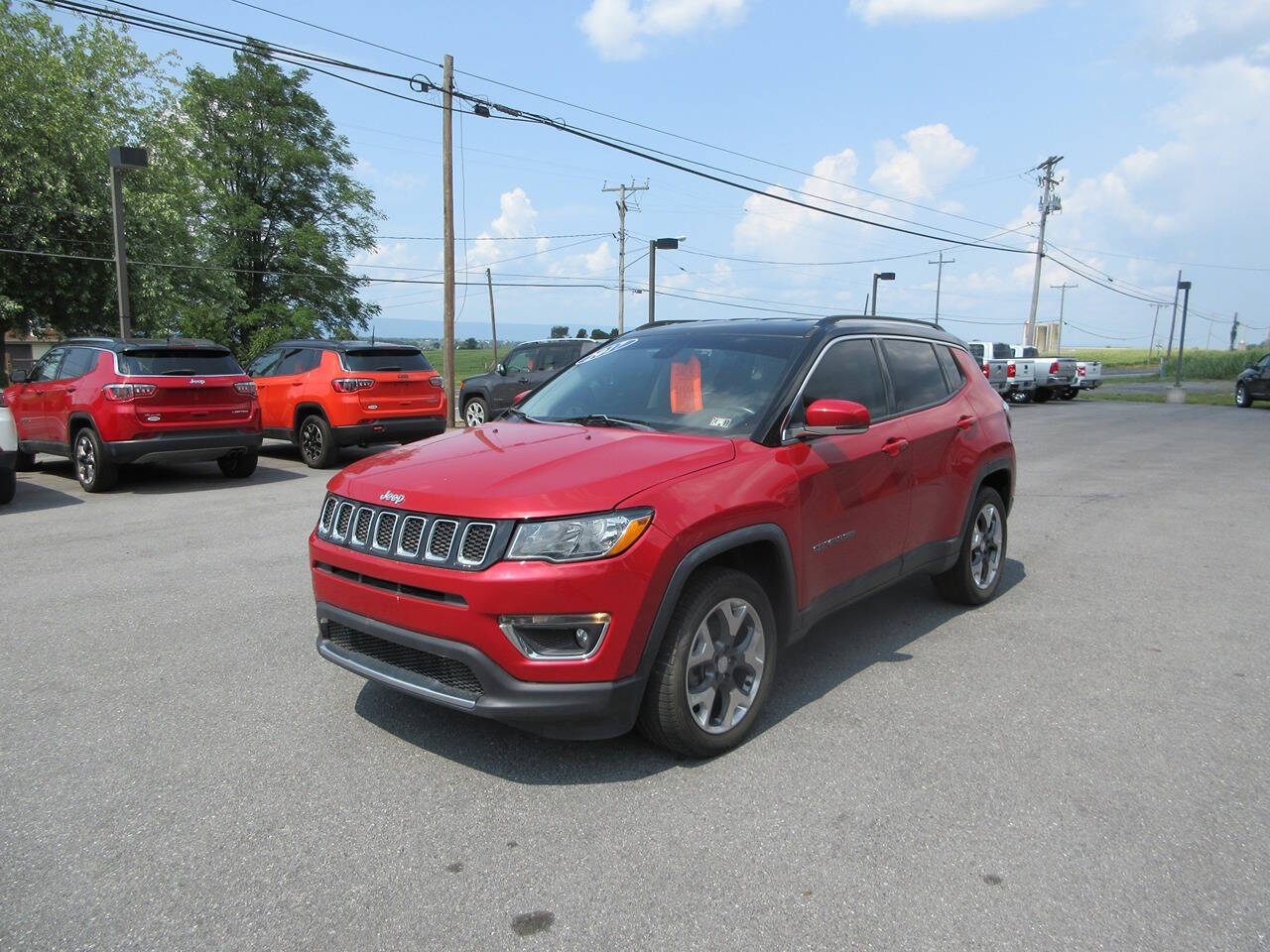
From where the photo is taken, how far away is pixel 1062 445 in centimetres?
1623

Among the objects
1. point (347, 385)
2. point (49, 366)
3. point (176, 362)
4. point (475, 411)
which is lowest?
point (475, 411)

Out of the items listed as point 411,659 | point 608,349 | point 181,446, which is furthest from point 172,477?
point 411,659

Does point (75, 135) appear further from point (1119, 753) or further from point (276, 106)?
point (1119, 753)

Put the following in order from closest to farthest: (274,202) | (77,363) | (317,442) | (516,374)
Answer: (77,363) → (317,442) → (516,374) → (274,202)

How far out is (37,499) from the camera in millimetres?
9930

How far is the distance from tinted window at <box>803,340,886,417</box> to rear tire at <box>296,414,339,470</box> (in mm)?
8954

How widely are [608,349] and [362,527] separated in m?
2.02

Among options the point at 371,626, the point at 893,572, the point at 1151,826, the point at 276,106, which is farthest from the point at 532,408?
the point at 276,106

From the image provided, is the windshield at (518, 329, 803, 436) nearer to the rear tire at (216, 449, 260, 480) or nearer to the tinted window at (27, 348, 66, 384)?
the rear tire at (216, 449, 260, 480)

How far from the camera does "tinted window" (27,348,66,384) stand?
11188mm

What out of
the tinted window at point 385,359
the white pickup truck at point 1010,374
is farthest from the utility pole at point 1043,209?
the tinted window at point 385,359

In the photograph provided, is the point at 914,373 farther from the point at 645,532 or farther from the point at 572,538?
the point at 572,538

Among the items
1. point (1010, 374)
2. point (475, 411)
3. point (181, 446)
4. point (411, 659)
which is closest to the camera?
point (411, 659)

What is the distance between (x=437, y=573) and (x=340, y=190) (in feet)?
152
